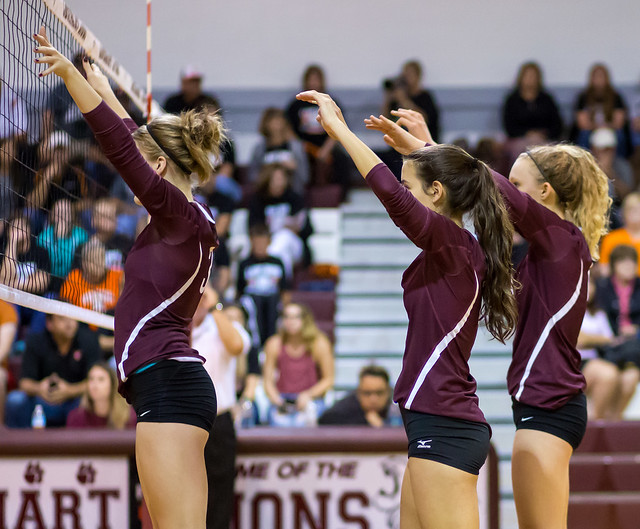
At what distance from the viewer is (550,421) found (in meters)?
3.39

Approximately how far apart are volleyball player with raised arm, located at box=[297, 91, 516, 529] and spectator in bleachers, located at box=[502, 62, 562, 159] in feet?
24.3

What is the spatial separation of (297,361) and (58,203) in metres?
2.60

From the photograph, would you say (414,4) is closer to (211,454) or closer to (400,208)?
(211,454)

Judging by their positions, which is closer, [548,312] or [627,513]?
[548,312]

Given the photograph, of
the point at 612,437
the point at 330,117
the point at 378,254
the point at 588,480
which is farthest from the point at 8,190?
the point at 378,254

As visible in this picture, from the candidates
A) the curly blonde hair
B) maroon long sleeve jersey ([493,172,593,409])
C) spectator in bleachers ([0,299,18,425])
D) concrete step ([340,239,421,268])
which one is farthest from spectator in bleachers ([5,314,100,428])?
the curly blonde hair

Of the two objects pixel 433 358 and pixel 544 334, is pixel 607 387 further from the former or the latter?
pixel 433 358

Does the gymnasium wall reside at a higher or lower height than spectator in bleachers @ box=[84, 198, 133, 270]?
higher

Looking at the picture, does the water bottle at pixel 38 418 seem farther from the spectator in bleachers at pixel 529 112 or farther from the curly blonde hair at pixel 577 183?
the spectator in bleachers at pixel 529 112

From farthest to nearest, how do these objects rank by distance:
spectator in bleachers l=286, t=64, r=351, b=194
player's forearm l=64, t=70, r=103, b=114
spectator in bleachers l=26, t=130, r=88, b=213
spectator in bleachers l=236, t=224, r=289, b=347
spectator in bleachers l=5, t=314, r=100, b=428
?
spectator in bleachers l=286, t=64, r=351, b=194 → spectator in bleachers l=236, t=224, r=289, b=347 → spectator in bleachers l=5, t=314, r=100, b=428 → spectator in bleachers l=26, t=130, r=88, b=213 → player's forearm l=64, t=70, r=103, b=114

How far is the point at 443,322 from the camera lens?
A: 2.91 m

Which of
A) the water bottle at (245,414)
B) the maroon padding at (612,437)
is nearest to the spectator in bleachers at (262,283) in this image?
the water bottle at (245,414)

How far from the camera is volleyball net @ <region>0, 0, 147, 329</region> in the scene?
12.0 feet

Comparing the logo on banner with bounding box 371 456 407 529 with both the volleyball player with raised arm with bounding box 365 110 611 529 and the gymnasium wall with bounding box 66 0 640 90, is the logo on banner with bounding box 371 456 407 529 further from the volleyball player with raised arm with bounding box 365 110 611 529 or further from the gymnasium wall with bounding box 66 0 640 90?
the gymnasium wall with bounding box 66 0 640 90
